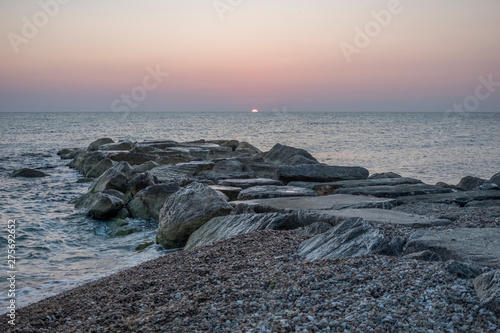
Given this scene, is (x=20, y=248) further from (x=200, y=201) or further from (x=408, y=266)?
(x=408, y=266)

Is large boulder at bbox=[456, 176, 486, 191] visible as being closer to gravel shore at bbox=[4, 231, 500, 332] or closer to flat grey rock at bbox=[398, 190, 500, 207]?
flat grey rock at bbox=[398, 190, 500, 207]

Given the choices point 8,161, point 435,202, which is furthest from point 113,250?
point 8,161

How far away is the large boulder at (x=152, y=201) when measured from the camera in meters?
12.1

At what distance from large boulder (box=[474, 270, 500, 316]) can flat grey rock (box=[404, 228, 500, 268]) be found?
846 millimetres

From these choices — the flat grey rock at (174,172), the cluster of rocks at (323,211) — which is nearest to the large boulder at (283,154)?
the cluster of rocks at (323,211)

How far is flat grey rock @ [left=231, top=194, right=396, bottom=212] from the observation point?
855cm

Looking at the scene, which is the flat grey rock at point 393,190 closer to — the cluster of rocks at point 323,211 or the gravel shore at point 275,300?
the cluster of rocks at point 323,211

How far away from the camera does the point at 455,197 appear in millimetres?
10023

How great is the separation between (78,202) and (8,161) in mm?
15945

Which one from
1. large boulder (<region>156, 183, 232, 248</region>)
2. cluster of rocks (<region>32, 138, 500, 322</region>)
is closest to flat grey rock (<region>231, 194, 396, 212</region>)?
cluster of rocks (<region>32, 138, 500, 322</region>)

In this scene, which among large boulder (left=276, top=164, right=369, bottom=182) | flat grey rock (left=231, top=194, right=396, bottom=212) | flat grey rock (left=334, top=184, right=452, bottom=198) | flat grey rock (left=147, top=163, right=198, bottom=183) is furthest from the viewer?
flat grey rock (left=147, top=163, right=198, bottom=183)

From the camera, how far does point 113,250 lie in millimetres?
9844

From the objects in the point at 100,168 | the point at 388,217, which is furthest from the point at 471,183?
the point at 100,168

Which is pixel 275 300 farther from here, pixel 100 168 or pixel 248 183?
pixel 100 168
